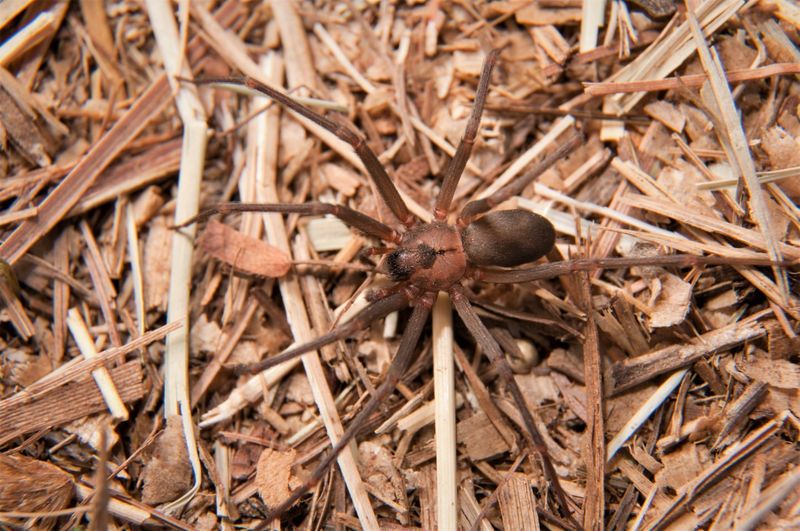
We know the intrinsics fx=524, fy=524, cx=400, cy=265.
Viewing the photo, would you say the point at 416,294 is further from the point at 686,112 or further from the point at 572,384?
the point at 686,112

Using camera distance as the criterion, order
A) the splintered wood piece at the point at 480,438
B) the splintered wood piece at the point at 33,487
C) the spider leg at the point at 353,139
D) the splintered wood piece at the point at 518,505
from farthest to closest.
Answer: the spider leg at the point at 353,139 < the splintered wood piece at the point at 480,438 < the splintered wood piece at the point at 518,505 < the splintered wood piece at the point at 33,487

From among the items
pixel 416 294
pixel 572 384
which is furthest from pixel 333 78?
pixel 572 384

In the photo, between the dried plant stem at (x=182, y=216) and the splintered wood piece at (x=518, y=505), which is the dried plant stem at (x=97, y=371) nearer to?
the dried plant stem at (x=182, y=216)

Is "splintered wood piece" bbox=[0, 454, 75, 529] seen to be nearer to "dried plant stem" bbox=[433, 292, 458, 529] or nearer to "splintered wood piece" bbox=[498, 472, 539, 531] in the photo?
"dried plant stem" bbox=[433, 292, 458, 529]

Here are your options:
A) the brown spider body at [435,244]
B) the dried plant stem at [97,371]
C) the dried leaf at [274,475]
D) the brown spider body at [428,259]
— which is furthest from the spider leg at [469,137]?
the dried plant stem at [97,371]

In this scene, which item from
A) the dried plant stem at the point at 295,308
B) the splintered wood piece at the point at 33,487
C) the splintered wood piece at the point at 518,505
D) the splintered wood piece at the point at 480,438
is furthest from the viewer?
the splintered wood piece at the point at 480,438

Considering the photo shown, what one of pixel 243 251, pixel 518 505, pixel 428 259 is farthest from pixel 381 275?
pixel 518 505

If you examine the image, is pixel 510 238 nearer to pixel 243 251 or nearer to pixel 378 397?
pixel 378 397
